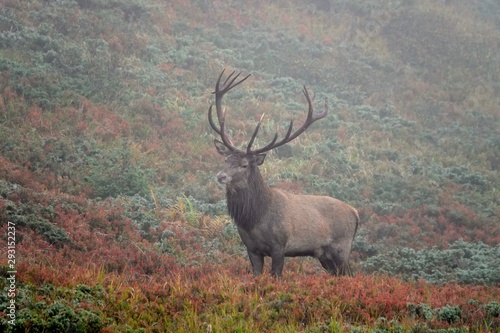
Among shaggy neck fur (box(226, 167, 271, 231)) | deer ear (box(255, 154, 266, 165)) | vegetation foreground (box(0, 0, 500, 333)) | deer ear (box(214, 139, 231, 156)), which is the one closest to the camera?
vegetation foreground (box(0, 0, 500, 333))

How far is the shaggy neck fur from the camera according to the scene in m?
10.1

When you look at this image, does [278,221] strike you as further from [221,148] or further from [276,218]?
[221,148]

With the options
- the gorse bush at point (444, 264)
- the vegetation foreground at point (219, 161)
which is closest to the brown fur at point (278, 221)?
the vegetation foreground at point (219, 161)

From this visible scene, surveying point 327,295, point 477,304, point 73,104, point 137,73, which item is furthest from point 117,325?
point 137,73

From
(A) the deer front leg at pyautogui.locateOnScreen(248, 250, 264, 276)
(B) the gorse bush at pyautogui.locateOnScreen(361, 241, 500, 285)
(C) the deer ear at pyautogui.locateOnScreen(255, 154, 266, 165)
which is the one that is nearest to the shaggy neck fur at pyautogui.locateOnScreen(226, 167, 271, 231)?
(C) the deer ear at pyautogui.locateOnScreen(255, 154, 266, 165)

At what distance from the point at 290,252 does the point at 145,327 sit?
4234 millimetres

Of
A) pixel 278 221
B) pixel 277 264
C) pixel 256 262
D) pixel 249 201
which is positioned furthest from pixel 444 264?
pixel 249 201

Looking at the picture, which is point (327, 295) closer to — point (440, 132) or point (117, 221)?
point (117, 221)

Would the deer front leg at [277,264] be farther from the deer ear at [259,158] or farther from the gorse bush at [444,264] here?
the gorse bush at [444,264]

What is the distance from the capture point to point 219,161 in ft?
58.6

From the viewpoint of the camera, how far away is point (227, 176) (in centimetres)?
1006

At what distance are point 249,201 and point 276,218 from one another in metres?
0.57

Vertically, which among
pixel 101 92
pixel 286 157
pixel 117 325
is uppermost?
pixel 117 325

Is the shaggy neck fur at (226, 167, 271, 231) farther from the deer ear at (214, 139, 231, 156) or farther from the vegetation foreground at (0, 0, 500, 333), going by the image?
the vegetation foreground at (0, 0, 500, 333)
